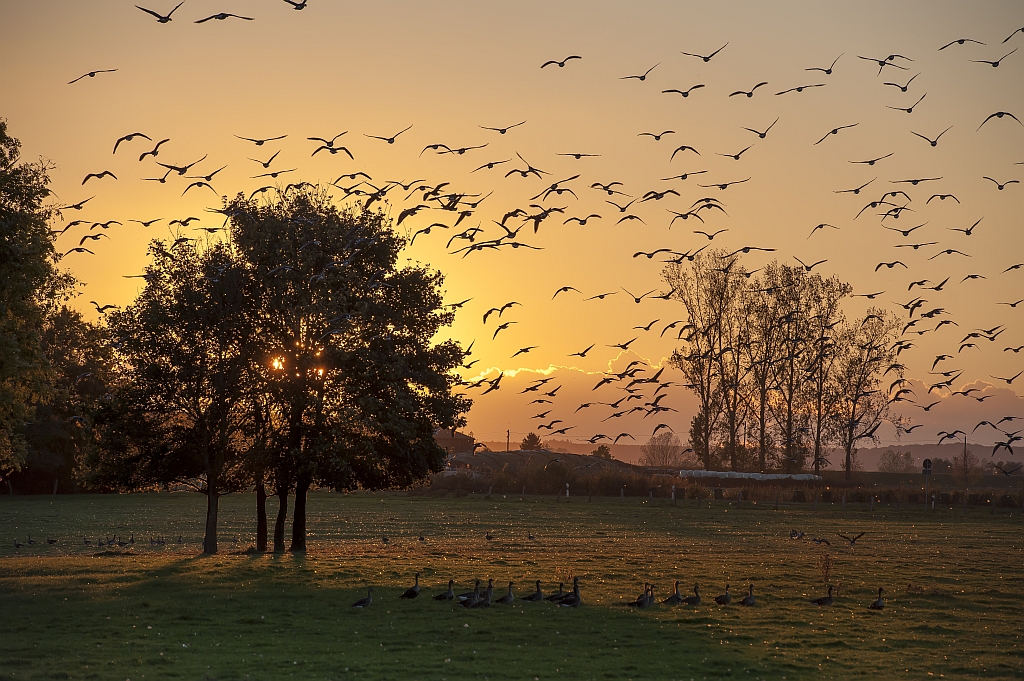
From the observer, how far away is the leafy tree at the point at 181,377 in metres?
47.2

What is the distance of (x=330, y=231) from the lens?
4906 centimetres

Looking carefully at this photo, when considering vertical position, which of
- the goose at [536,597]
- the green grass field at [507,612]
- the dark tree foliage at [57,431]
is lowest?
the green grass field at [507,612]

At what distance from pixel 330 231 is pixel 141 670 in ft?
95.0

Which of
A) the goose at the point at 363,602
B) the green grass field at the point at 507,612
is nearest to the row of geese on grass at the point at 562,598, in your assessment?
the goose at the point at 363,602

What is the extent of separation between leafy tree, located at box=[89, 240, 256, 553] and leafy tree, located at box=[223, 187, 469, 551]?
1.37 metres

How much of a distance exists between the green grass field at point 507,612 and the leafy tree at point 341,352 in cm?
501

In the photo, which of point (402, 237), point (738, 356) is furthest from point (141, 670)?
point (738, 356)

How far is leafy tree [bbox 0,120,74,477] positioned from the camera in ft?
132

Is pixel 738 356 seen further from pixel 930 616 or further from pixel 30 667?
pixel 30 667

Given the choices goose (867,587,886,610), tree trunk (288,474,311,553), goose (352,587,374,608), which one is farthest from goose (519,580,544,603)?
tree trunk (288,474,311,553)

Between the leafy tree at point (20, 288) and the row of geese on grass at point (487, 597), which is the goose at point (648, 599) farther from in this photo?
the leafy tree at point (20, 288)

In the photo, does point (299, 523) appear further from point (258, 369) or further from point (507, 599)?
point (507, 599)


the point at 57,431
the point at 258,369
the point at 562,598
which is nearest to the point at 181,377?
the point at 258,369

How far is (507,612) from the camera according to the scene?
1260 inches
